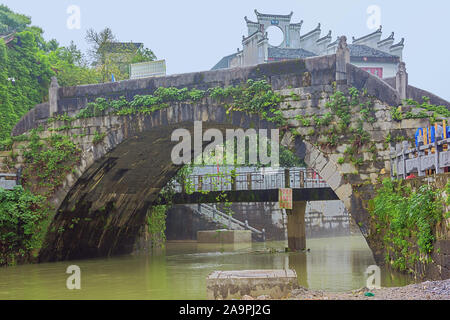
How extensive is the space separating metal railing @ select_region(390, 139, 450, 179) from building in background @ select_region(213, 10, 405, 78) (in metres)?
21.6

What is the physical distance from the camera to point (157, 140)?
54.7 feet

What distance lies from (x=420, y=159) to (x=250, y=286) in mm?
3994

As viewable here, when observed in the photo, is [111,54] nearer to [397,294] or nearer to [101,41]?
[101,41]

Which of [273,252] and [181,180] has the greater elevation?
[181,180]

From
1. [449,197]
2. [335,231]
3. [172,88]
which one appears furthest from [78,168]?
[335,231]

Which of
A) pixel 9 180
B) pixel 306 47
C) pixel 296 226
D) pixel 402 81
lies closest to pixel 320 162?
pixel 402 81

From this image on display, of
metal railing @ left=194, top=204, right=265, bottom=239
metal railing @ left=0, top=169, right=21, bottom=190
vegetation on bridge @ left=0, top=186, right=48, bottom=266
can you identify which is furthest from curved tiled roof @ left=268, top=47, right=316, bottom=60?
vegetation on bridge @ left=0, top=186, right=48, bottom=266

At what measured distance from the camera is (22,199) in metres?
15.9

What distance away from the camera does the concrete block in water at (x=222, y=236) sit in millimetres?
28141

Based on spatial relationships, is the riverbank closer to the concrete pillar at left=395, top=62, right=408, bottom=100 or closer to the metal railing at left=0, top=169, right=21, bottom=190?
the concrete pillar at left=395, top=62, right=408, bottom=100

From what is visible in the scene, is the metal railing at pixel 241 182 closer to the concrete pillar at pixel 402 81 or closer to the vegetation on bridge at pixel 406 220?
the concrete pillar at pixel 402 81

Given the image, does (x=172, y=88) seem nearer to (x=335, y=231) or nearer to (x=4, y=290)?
(x=4, y=290)
